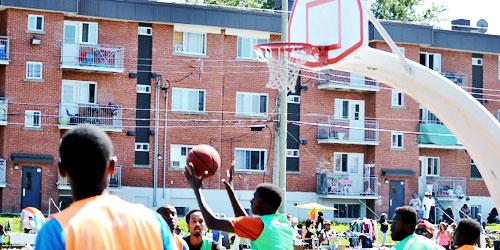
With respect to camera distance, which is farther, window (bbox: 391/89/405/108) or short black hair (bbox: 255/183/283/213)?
window (bbox: 391/89/405/108)

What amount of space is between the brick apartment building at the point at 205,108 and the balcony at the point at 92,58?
0.18 feet

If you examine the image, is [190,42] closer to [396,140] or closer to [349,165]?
[349,165]

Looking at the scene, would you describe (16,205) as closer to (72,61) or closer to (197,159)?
(72,61)

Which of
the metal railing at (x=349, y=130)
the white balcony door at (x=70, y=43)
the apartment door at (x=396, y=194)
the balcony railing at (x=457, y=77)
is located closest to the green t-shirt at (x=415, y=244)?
the white balcony door at (x=70, y=43)

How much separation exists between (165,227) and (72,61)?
3938cm

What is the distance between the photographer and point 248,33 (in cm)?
4694

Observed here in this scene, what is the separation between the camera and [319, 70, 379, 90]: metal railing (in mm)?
48312

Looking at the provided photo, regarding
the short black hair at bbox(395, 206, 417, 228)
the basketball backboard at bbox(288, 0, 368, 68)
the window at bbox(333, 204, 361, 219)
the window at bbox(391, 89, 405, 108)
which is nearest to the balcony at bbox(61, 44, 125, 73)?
the window at bbox(333, 204, 361, 219)

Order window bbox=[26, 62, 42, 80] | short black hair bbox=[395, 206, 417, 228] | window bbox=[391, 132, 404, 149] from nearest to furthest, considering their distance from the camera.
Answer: short black hair bbox=[395, 206, 417, 228] → window bbox=[26, 62, 42, 80] → window bbox=[391, 132, 404, 149]

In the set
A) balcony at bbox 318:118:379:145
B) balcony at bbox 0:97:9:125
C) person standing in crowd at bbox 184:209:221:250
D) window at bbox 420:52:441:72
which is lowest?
person standing in crowd at bbox 184:209:221:250

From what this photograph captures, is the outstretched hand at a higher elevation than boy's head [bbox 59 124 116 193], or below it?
below

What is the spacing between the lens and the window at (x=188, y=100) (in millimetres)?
45500

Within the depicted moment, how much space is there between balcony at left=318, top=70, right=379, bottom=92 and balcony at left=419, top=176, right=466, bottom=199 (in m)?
5.76

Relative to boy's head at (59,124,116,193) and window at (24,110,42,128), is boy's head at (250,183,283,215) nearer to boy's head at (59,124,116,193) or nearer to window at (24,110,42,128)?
boy's head at (59,124,116,193)
